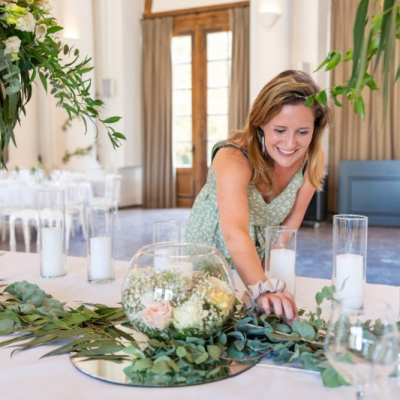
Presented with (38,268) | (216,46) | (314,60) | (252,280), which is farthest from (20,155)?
(252,280)

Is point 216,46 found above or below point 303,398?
above

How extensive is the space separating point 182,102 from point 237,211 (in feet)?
31.8

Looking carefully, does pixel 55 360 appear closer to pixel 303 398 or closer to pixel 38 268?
pixel 303 398

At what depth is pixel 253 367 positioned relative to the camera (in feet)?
3.34

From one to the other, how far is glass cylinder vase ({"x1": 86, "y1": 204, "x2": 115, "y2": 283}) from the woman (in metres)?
0.37

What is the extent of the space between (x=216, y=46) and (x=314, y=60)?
2782mm

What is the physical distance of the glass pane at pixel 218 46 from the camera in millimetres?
10594

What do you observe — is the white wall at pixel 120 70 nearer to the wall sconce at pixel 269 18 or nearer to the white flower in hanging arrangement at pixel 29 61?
the wall sconce at pixel 269 18

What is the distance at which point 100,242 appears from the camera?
171 cm

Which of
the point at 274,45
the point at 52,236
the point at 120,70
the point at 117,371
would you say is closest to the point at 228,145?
the point at 52,236

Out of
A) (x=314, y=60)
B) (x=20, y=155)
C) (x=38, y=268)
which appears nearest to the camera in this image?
(x=38, y=268)

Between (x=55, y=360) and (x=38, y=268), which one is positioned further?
(x=38, y=268)

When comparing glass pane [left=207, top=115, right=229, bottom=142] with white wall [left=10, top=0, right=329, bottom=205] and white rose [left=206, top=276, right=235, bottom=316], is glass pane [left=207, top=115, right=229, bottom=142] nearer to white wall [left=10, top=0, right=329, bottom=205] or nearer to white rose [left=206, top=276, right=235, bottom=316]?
white wall [left=10, top=0, right=329, bottom=205]

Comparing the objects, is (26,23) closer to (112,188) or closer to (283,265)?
(283,265)
